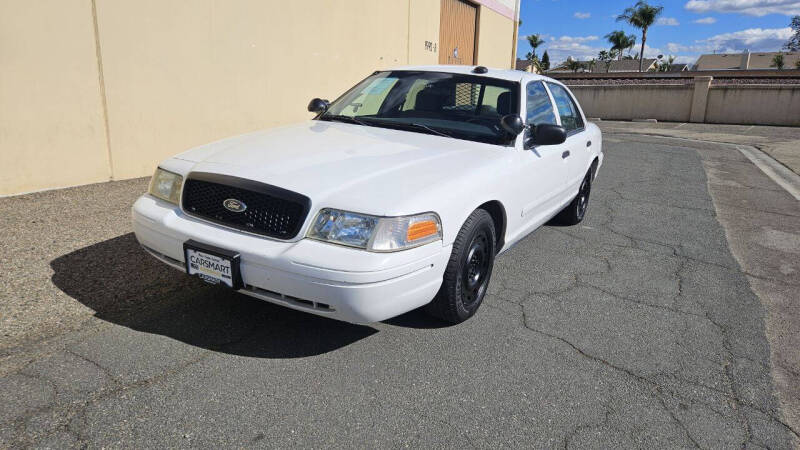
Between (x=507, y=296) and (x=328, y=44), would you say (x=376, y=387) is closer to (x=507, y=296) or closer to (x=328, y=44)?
(x=507, y=296)

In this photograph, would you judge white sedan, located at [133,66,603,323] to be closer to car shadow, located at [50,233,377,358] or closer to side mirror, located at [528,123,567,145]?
side mirror, located at [528,123,567,145]

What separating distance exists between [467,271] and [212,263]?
4.66 feet

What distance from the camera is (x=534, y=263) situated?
4.59 metres

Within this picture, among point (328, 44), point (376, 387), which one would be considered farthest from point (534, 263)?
point (328, 44)

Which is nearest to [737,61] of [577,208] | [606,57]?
[606,57]

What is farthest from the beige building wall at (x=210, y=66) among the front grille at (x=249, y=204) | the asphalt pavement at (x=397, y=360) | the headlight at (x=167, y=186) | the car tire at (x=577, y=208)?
the car tire at (x=577, y=208)

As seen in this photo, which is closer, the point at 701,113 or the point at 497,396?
the point at 497,396

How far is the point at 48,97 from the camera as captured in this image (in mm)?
5664

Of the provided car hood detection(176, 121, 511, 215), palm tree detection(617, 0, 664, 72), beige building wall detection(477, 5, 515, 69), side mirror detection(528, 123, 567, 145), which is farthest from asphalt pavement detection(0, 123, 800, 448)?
palm tree detection(617, 0, 664, 72)

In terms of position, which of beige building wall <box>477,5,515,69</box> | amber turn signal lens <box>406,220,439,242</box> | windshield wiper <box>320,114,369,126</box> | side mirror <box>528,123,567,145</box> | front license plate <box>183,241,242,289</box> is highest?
beige building wall <box>477,5,515,69</box>

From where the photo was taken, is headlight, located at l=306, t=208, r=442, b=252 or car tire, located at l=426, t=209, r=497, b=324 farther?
car tire, located at l=426, t=209, r=497, b=324

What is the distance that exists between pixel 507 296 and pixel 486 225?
791mm

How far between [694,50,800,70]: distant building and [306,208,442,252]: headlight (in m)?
81.1

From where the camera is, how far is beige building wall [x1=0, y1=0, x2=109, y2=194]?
5.35 m
